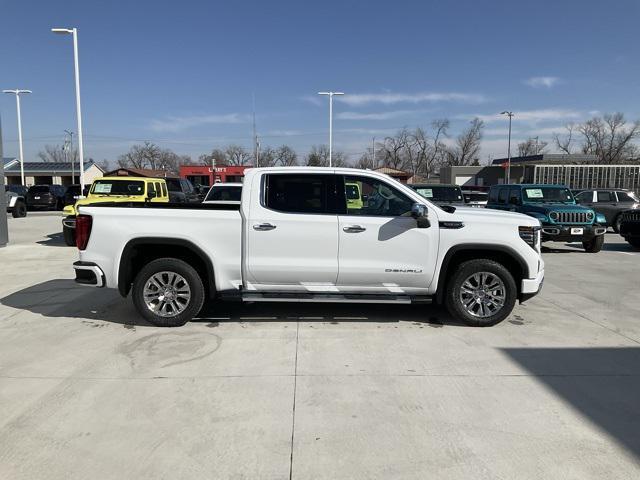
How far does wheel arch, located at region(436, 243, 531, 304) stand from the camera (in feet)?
18.3

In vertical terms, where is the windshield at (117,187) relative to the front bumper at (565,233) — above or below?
above

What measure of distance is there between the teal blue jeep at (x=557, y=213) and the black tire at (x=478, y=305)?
673 centimetres

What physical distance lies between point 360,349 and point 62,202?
1290 inches

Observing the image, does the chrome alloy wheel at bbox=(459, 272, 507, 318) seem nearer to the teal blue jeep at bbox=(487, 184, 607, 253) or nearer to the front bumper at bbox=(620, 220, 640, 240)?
the teal blue jeep at bbox=(487, 184, 607, 253)

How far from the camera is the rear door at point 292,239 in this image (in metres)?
5.48

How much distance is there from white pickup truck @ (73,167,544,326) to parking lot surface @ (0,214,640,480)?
41cm

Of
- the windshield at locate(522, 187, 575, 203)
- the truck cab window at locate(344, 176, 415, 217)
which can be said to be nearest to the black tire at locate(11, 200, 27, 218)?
the windshield at locate(522, 187, 575, 203)

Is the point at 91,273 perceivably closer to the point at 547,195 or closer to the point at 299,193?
the point at 299,193

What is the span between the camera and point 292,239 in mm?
5488

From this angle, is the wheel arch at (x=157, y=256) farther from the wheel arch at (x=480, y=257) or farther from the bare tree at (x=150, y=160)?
the bare tree at (x=150, y=160)

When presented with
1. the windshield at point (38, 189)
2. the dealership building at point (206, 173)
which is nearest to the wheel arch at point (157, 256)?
the windshield at point (38, 189)

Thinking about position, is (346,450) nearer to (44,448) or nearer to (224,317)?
(44,448)

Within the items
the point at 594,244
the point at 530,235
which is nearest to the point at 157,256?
the point at 530,235

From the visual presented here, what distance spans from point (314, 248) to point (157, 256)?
1936 millimetres
